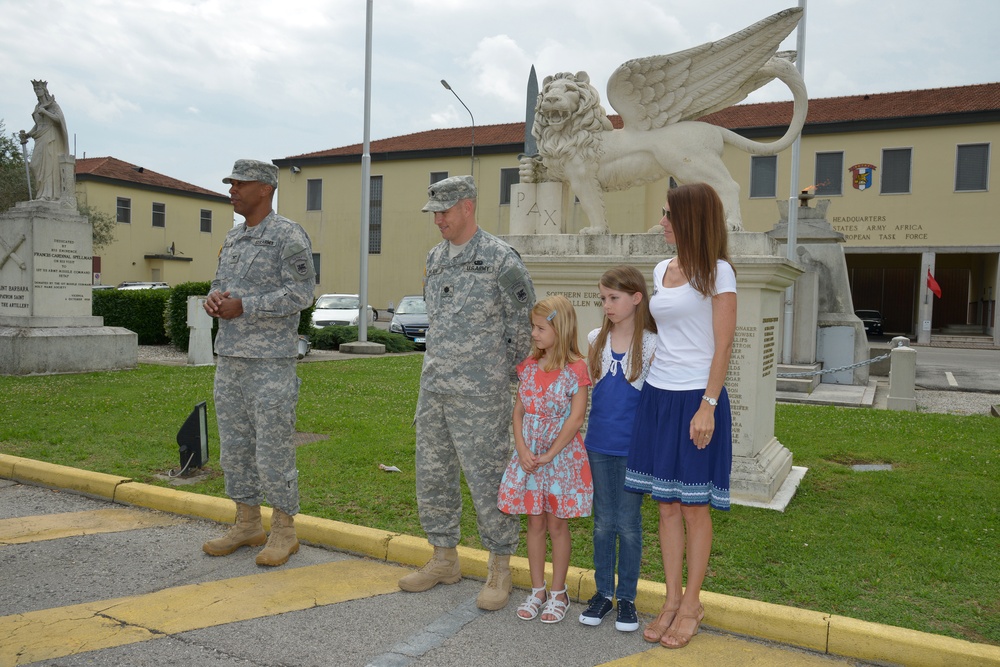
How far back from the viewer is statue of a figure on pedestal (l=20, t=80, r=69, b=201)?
12.1 meters

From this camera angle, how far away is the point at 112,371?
11.8 metres

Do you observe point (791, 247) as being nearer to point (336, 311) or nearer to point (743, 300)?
point (743, 300)

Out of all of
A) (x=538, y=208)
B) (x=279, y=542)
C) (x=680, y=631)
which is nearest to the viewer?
(x=680, y=631)

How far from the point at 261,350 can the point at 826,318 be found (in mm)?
12427

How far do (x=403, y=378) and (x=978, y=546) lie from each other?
8.77 meters

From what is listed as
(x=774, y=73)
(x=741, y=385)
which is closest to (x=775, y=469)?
(x=741, y=385)

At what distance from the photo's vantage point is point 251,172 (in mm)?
4191

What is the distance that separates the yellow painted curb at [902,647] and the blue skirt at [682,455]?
801 mm

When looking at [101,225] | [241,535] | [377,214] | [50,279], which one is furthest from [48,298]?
[101,225]

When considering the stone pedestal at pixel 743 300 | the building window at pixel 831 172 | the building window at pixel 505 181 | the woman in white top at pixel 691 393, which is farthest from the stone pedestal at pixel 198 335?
the building window at pixel 831 172

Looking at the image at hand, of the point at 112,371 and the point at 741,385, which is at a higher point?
the point at 741,385

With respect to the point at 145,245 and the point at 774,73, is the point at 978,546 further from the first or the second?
the point at 145,245

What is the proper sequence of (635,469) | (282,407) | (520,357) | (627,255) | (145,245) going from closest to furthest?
→ (635,469), (520,357), (282,407), (627,255), (145,245)

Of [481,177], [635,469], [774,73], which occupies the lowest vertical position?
[635,469]
